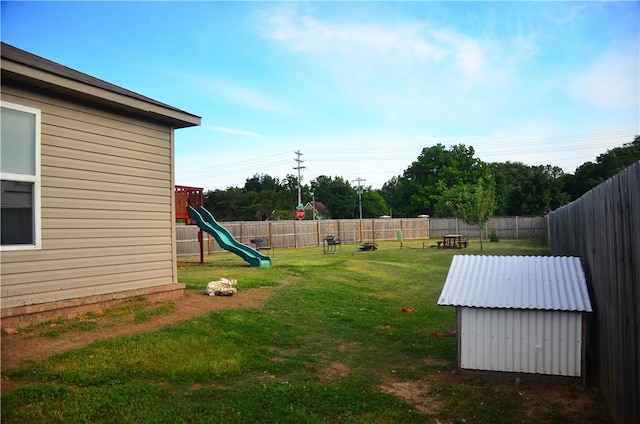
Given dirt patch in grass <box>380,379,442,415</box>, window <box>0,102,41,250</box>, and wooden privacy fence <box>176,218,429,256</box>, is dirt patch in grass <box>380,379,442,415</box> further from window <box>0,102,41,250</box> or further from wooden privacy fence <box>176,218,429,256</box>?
wooden privacy fence <box>176,218,429,256</box>

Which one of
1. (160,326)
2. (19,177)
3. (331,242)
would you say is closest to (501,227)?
(331,242)

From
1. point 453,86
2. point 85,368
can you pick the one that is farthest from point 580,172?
point 85,368

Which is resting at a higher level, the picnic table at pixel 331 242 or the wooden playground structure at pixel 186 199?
the wooden playground structure at pixel 186 199

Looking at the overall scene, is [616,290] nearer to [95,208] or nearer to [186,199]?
[95,208]

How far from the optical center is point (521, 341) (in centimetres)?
611

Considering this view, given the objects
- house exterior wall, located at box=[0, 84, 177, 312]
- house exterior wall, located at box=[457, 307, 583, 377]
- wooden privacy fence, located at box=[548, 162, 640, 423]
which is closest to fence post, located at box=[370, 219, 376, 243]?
house exterior wall, located at box=[0, 84, 177, 312]

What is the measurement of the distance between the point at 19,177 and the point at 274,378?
4.77 m

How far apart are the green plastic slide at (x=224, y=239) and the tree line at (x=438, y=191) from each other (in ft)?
99.2

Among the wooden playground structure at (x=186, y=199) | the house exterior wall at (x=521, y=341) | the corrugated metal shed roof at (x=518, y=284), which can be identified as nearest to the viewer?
the house exterior wall at (x=521, y=341)

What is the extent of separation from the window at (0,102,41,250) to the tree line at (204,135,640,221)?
39.7 meters

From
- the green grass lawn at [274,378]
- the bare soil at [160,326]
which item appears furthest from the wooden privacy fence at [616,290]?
the green grass lawn at [274,378]

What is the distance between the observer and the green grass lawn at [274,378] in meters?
4.81

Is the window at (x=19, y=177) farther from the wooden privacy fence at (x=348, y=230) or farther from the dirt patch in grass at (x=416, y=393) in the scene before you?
the wooden privacy fence at (x=348, y=230)

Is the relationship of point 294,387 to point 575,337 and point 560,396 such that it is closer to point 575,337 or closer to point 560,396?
point 560,396
